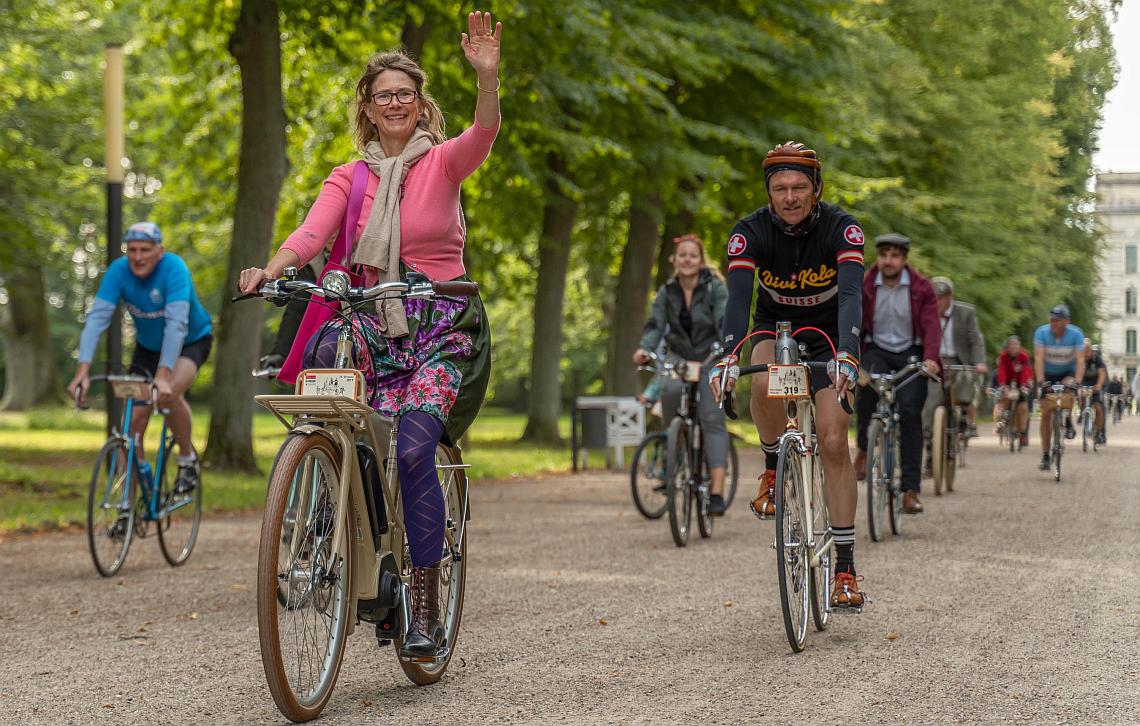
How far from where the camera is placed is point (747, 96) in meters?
23.2

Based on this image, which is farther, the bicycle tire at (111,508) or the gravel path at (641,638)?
the bicycle tire at (111,508)

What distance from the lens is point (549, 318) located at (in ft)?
78.4

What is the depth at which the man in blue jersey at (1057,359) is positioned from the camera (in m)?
17.5

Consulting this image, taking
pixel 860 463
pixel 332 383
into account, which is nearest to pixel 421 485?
pixel 332 383

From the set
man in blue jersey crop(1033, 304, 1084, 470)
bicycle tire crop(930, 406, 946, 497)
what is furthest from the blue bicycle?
man in blue jersey crop(1033, 304, 1084, 470)

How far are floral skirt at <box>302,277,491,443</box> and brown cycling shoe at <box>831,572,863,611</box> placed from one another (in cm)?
211

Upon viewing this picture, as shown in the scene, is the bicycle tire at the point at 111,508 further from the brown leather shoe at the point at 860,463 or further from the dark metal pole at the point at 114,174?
the brown leather shoe at the point at 860,463

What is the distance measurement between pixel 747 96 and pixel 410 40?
748 cm

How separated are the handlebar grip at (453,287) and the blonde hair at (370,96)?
83cm

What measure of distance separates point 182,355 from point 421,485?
4540 mm

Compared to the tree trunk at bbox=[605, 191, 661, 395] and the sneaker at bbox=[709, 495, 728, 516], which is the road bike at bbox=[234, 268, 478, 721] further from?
the tree trunk at bbox=[605, 191, 661, 395]

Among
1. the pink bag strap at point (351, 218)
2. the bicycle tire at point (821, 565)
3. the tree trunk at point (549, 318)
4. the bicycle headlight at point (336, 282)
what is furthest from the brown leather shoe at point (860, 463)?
the tree trunk at point (549, 318)

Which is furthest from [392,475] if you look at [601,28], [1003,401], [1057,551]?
[1003,401]

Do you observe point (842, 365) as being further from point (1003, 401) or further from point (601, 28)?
point (1003, 401)
